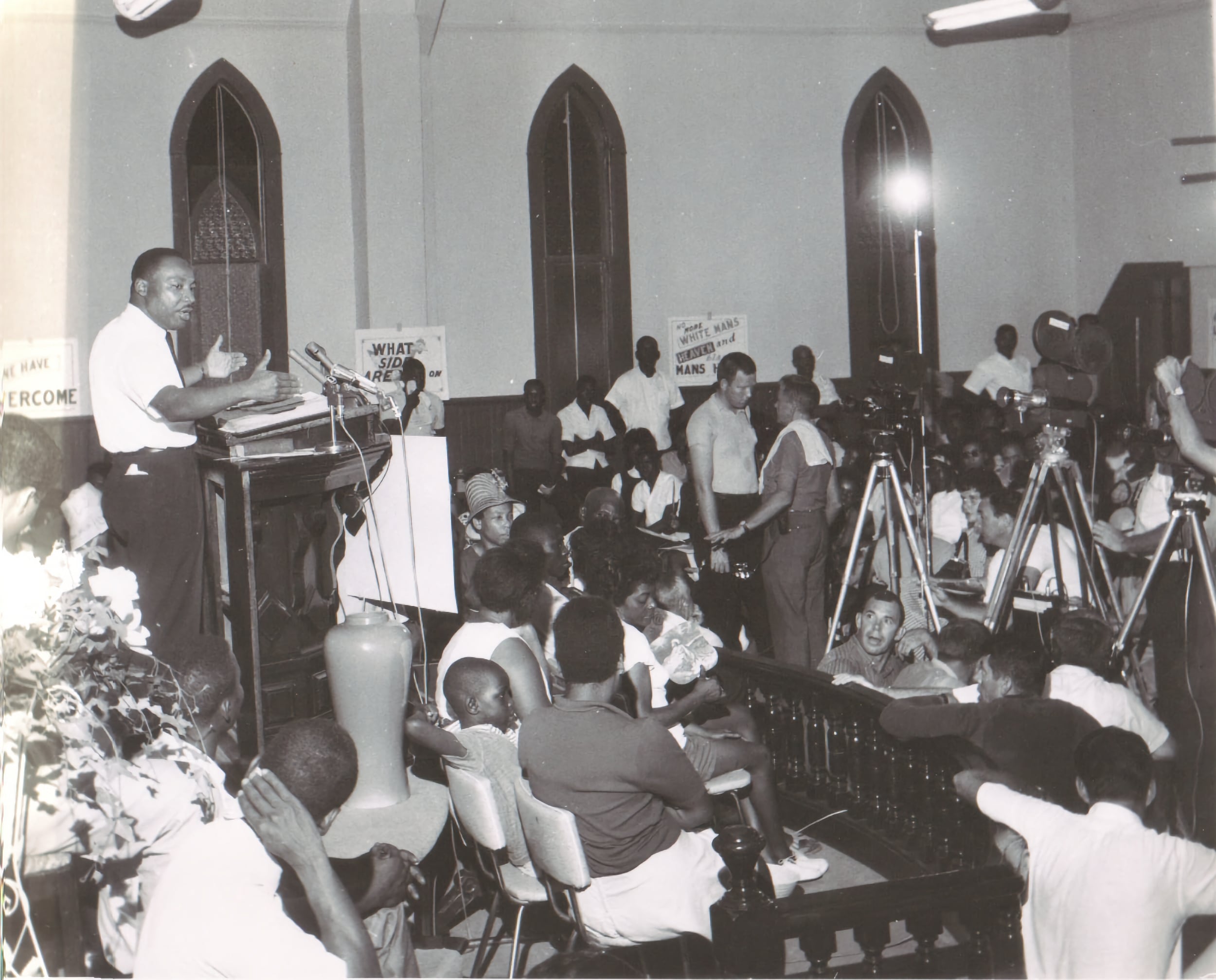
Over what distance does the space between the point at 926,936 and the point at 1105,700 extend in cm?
133

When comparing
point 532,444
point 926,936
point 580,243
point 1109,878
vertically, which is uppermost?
point 580,243

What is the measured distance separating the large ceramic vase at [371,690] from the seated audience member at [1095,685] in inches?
74.3

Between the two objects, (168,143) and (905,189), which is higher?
(168,143)

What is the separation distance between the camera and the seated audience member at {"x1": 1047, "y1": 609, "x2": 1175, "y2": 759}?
398 cm

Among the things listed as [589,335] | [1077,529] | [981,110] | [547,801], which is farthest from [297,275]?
[547,801]

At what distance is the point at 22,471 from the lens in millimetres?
2957

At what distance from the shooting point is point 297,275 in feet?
36.1

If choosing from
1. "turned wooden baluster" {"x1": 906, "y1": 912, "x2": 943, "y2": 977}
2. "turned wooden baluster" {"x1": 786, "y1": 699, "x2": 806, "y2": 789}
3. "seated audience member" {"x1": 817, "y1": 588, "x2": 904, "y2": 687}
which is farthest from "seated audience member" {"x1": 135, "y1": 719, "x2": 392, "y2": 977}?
"seated audience member" {"x1": 817, "y1": 588, "x2": 904, "y2": 687}

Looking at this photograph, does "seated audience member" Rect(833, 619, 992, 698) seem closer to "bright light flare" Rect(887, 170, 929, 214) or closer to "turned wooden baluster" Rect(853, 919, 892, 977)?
"turned wooden baluster" Rect(853, 919, 892, 977)

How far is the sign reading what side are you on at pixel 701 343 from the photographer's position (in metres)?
11.8

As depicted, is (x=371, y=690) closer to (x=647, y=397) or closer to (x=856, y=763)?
(x=856, y=763)

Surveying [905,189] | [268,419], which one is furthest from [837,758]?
[905,189]

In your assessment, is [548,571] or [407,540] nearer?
[407,540]

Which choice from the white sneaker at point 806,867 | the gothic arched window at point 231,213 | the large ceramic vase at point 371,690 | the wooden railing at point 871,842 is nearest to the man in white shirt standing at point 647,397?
the gothic arched window at point 231,213
